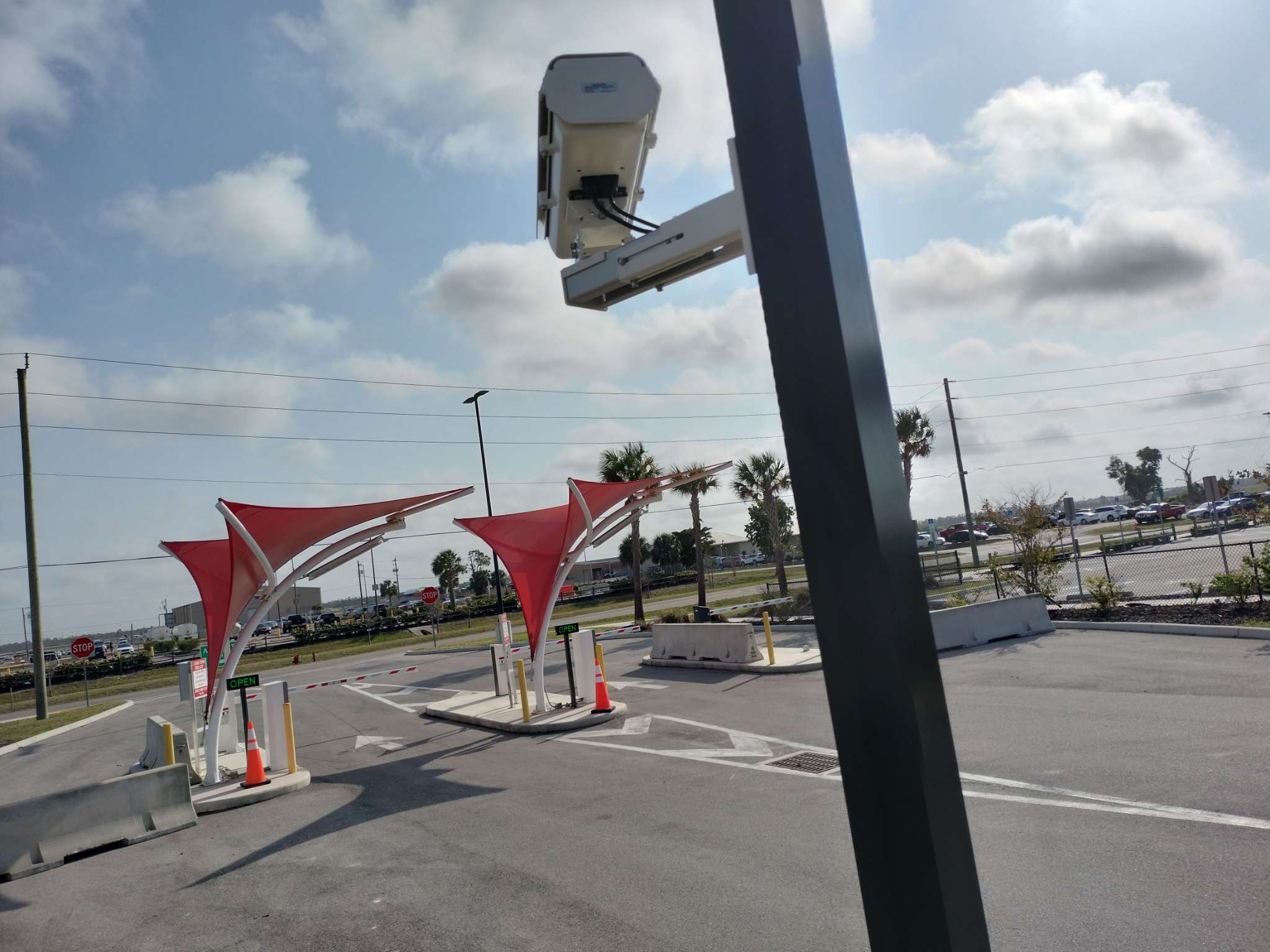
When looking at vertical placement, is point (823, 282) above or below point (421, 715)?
above

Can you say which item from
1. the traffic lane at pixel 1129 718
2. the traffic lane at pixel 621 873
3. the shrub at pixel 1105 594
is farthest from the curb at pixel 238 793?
the shrub at pixel 1105 594

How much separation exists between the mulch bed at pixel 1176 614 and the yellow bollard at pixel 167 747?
55.7ft

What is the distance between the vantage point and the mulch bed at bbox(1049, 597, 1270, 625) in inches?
591

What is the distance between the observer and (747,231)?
1844 mm

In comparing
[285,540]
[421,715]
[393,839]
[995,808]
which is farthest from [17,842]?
[995,808]

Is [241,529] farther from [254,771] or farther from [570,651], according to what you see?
[570,651]

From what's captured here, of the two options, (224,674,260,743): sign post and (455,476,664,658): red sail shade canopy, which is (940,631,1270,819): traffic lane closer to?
Result: (455,476,664,658): red sail shade canopy

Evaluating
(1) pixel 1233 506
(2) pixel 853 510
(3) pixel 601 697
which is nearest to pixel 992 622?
(3) pixel 601 697

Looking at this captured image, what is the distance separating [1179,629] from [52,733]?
2686 centimetres

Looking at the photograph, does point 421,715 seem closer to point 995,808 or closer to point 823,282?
point 995,808

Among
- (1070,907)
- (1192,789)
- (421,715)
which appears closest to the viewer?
(1070,907)

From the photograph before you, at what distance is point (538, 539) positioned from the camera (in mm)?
16938

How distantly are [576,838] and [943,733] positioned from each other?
6.72 m

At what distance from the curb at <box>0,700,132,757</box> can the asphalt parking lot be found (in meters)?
12.8
